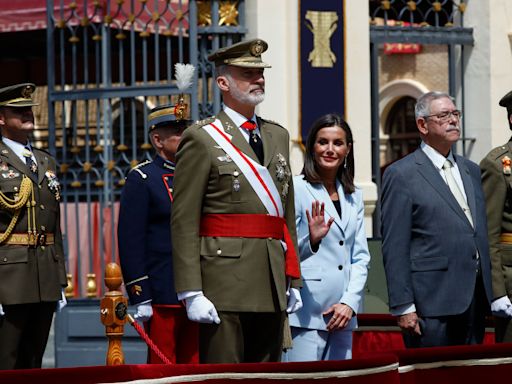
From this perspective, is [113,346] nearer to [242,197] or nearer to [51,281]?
[242,197]

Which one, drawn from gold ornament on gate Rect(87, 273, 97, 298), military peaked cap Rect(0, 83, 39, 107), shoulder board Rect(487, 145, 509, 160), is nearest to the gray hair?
shoulder board Rect(487, 145, 509, 160)

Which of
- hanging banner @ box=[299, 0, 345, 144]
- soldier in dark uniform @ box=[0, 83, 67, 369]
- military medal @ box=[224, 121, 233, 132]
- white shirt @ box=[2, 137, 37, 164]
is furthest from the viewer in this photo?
hanging banner @ box=[299, 0, 345, 144]

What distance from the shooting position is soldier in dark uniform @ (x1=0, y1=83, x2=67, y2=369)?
730 centimetres

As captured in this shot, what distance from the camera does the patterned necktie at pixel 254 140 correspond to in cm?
585

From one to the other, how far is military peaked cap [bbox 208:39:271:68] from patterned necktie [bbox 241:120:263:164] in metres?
0.24

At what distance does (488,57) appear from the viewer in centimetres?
1110

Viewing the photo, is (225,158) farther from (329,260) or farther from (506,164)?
(506,164)

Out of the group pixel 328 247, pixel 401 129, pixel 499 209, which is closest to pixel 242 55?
pixel 328 247

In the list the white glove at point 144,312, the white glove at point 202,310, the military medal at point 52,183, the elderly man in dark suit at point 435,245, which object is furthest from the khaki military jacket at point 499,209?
the military medal at point 52,183

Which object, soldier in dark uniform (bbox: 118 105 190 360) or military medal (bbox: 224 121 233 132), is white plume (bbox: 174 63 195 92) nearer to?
soldier in dark uniform (bbox: 118 105 190 360)

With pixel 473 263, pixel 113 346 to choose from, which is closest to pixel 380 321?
pixel 473 263

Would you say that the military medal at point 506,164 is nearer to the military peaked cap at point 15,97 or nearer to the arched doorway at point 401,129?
the military peaked cap at point 15,97

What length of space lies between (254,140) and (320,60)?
14.8 ft

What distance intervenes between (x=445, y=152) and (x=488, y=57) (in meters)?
4.54
